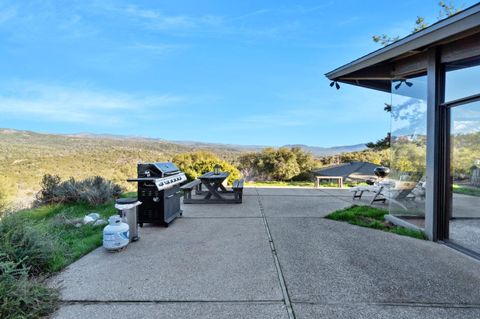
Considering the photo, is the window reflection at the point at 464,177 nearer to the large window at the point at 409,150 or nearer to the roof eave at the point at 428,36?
the large window at the point at 409,150

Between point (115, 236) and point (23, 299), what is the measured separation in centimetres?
140

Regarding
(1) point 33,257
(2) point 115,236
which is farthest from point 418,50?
(1) point 33,257

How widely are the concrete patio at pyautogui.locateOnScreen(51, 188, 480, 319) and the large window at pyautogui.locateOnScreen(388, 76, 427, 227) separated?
3.08 ft

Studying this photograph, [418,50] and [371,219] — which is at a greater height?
[418,50]

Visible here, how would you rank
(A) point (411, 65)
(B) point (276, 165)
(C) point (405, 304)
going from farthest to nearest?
(B) point (276, 165)
(A) point (411, 65)
(C) point (405, 304)

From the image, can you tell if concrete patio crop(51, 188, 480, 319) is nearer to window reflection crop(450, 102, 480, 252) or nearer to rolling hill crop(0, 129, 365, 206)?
window reflection crop(450, 102, 480, 252)

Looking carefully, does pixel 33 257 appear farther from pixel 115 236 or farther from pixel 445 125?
pixel 445 125

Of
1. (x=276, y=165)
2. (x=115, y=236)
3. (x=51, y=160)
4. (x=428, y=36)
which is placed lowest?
(x=115, y=236)

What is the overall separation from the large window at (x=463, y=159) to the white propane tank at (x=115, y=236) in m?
4.94

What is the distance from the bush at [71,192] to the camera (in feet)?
21.7

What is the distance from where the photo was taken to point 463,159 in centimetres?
429

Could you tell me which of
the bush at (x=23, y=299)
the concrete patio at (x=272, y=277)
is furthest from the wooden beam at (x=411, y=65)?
the bush at (x=23, y=299)

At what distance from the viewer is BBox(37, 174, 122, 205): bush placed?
21.7 ft

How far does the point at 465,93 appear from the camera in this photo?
3809mm
